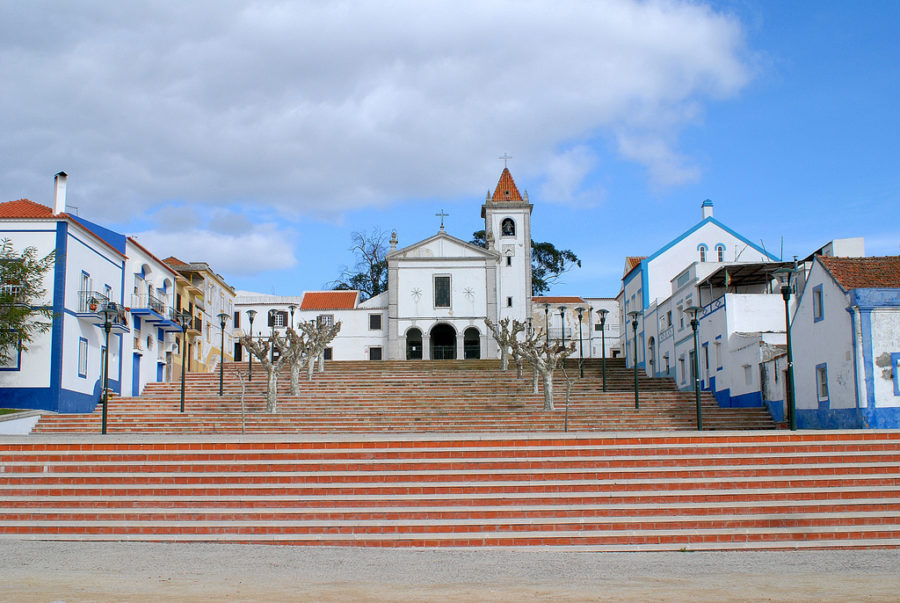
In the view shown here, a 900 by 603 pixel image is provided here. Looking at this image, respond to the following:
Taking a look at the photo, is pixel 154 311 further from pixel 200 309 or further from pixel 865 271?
pixel 865 271

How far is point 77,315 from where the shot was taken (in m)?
28.5

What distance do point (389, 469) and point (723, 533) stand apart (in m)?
5.30

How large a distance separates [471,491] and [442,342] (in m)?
36.4

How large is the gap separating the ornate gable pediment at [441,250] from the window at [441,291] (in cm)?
138

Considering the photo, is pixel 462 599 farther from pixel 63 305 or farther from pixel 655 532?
pixel 63 305

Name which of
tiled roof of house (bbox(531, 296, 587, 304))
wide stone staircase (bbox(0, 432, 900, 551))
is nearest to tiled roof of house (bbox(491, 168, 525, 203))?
tiled roof of house (bbox(531, 296, 587, 304))

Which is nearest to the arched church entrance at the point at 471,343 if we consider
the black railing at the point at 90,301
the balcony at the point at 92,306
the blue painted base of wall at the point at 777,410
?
the balcony at the point at 92,306

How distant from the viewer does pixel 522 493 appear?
1384 centimetres

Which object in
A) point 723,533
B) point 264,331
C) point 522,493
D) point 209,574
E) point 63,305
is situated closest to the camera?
point 209,574

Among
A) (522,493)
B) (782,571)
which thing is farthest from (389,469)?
(782,571)

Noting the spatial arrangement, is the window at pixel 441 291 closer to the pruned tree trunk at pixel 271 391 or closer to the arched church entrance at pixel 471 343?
the arched church entrance at pixel 471 343

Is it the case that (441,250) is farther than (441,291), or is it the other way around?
(441,250)

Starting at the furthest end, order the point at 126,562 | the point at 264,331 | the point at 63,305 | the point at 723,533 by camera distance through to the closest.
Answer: the point at 264,331 → the point at 63,305 → the point at 723,533 → the point at 126,562

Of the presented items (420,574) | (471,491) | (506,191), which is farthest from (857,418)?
(506,191)
